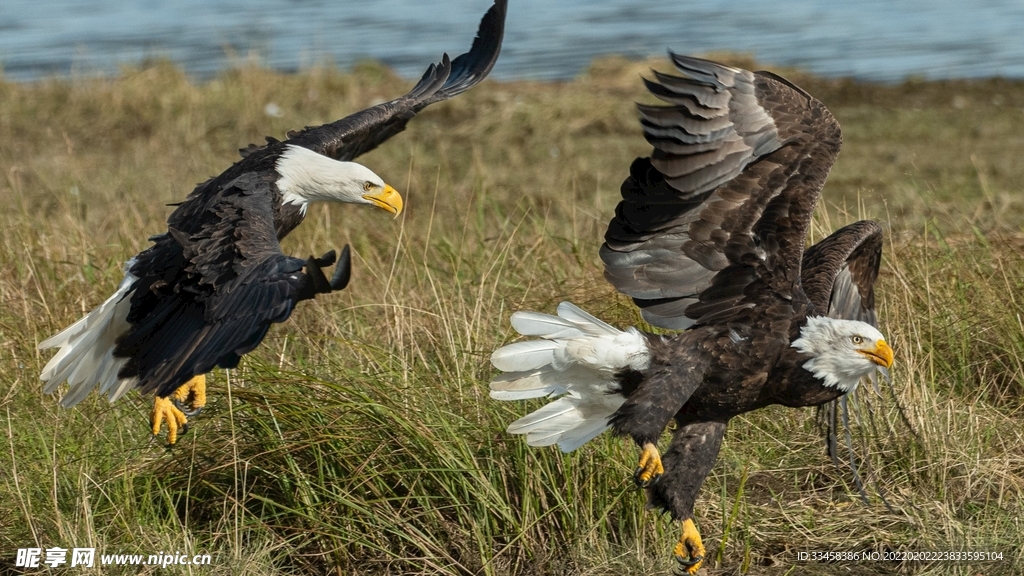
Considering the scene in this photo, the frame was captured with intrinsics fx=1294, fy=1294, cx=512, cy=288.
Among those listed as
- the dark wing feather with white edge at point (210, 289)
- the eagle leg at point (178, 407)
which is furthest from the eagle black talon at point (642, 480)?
the eagle leg at point (178, 407)

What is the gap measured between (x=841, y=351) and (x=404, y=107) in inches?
98.3

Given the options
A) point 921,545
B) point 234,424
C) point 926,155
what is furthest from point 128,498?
point 926,155

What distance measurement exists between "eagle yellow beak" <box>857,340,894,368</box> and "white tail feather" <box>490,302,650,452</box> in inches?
27.7

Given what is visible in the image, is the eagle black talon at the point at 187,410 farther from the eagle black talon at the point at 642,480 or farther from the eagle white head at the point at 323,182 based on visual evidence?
the eagle black talon at the point at 642,480

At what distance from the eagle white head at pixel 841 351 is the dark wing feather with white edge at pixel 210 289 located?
1.61 metres

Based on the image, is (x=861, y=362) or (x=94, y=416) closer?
(x=861, y=362)

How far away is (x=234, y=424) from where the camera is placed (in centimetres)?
417

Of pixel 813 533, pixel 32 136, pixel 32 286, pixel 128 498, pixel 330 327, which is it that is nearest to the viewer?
pixel 128 498

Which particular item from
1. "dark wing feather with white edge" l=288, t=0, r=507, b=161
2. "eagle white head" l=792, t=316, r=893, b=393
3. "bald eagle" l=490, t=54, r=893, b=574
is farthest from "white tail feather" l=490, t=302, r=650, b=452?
"dark wing feather with white edge" l=288, t=0, r=507, b=161

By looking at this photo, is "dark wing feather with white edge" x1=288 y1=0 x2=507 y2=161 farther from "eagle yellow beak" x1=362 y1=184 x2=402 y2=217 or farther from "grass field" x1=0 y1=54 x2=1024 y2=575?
"grass field" x1=0 y1=54 x2=1024 y2=575

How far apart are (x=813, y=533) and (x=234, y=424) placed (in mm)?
1957

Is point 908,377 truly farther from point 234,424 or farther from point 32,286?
point 32,286

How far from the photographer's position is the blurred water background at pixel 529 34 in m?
13.6

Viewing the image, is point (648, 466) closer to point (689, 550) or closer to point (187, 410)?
point (689, 550)
